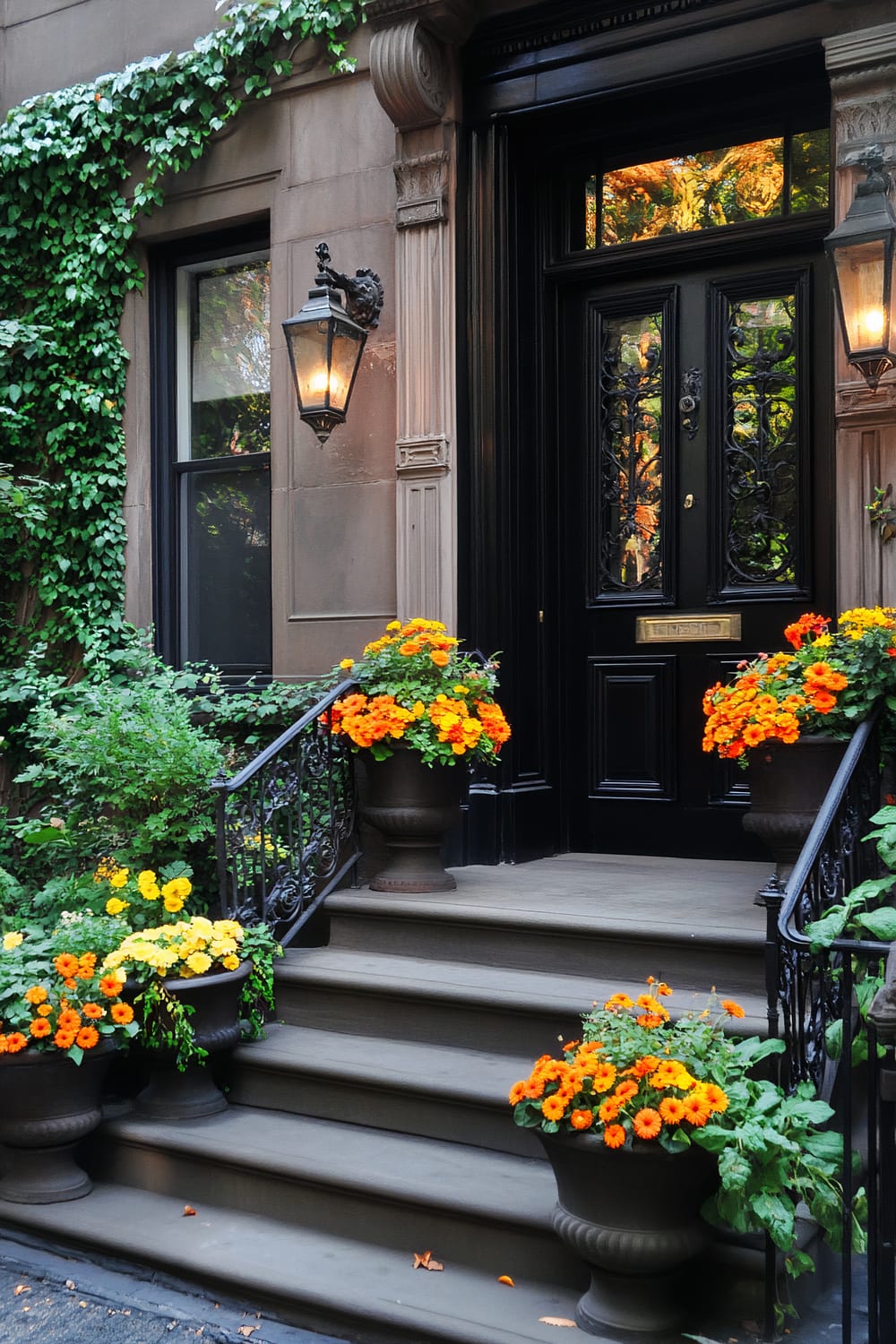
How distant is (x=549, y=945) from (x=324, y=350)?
10.0 ft

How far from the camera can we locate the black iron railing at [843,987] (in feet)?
9.53

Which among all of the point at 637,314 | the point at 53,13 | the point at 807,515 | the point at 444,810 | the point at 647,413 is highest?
the point at 53,13

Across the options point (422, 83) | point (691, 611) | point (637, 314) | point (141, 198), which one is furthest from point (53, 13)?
point (691, 611)

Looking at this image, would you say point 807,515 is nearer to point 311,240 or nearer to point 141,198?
point 311,240

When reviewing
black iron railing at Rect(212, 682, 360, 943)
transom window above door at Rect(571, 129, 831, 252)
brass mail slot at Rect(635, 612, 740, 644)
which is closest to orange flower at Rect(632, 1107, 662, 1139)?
black iron railing at Rect(212, 682, 360, 943)

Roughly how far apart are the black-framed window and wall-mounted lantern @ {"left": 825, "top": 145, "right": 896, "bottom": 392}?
345 centimetres

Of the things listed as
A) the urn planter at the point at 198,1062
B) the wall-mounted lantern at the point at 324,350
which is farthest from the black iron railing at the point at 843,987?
the wall-mounted lantern at the point at 324,350

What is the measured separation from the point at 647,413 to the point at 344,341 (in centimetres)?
152

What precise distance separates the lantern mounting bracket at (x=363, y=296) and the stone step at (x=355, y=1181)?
3.88 metres

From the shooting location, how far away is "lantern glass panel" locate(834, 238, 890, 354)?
4668mm

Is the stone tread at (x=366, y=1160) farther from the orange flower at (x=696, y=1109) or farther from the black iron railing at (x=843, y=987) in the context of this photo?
the black iron railing at (x=843, y=987)

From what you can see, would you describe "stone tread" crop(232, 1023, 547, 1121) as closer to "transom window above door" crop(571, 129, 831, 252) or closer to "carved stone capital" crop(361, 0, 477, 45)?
"transom window above door" crop(571, 129, 831, 252)

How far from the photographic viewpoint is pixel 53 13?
7793 millimetres

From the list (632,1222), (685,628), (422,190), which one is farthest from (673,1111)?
(422,190)
